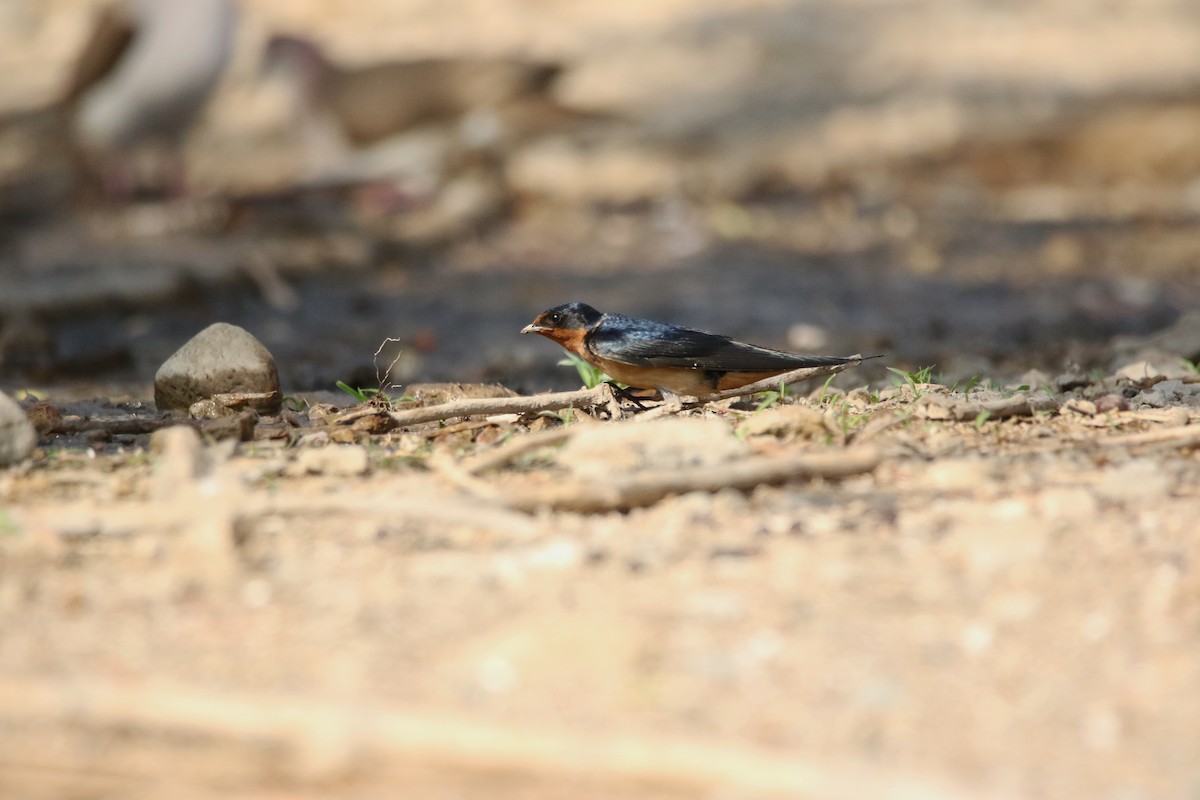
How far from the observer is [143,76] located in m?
11.7

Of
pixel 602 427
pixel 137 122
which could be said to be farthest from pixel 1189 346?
pixel 137 122

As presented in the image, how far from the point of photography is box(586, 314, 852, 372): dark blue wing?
163 inches

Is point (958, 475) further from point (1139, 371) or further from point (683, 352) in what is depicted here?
point (1139, 371)

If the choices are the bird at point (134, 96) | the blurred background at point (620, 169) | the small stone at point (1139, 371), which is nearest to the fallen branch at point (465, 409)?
the small stone at point (1139, 371)

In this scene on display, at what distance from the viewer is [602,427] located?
3.55 meters

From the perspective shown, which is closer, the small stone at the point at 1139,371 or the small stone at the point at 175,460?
the small stone at the point at 175,460

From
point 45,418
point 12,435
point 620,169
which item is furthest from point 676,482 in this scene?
point 620,169

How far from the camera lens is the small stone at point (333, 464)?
3.44 metres

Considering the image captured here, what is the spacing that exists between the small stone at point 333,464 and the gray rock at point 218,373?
0.92m

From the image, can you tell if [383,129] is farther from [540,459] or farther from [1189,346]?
[540,459]

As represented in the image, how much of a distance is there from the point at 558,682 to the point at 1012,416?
2.01m

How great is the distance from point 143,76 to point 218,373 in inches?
320

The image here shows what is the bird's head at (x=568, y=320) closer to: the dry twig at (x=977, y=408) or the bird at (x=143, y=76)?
the dry twig at (x=977, y=408)

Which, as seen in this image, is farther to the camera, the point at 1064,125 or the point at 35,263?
the point at 1064,125
